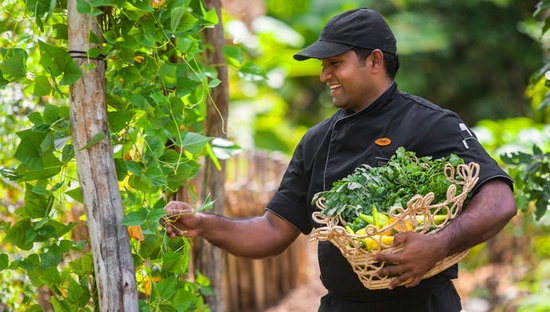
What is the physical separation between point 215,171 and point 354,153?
1.09 metres

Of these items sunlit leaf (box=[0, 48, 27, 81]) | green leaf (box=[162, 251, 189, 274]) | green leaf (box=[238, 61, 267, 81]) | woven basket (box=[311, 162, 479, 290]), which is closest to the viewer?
woven basket (box=[311, 162, 479, 290])

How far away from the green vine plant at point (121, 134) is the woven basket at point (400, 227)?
1.71ft

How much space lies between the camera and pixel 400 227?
2.29 metres

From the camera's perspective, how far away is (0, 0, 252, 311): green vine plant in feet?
7.80

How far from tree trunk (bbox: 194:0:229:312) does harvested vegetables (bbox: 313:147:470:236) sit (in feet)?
4.13

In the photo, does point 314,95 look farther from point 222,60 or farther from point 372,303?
point 372,303

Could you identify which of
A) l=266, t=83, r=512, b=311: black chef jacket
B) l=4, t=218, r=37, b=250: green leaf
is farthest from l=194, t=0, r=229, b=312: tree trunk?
l=4, t=218, r=37, b=250: green leaf

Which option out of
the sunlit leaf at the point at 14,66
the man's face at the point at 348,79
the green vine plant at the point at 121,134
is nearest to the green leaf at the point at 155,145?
the green vine plant at the point at 121,134

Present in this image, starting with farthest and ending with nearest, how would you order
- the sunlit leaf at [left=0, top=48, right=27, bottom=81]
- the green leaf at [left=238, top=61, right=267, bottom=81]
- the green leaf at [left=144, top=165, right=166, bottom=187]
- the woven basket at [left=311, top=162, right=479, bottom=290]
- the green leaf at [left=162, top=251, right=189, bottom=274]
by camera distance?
the green leaf at [left=238, top=61, right=267, bottom=81] < the green leaf at [left=162, top=251, right=189, bottom=274] < the green leaf at [left=144, top=165, right=166, bottom=187] < the sunlit leaf at [left=0, top=48, right=27, bottom=81] < the woven basket at [left=311, top=162, right=479, bottom=290]

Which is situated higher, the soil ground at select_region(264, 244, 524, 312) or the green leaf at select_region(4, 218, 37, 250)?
the green leaf at select_region(4, 218, 37, 250)

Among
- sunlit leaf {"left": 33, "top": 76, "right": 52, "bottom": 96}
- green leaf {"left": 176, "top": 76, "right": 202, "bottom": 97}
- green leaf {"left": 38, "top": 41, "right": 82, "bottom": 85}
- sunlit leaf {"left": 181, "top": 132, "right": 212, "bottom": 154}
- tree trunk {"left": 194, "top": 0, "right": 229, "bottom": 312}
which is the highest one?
green leaf {"left": 38, "top": 41, "right": 82, "bottom": 85}

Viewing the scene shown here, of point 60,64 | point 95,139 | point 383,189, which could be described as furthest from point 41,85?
point 383,189

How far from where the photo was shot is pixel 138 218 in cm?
240

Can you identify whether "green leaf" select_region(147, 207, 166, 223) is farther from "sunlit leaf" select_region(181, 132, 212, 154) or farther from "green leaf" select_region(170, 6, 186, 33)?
"green leaf" select_region(170, 6, 186, 33)
